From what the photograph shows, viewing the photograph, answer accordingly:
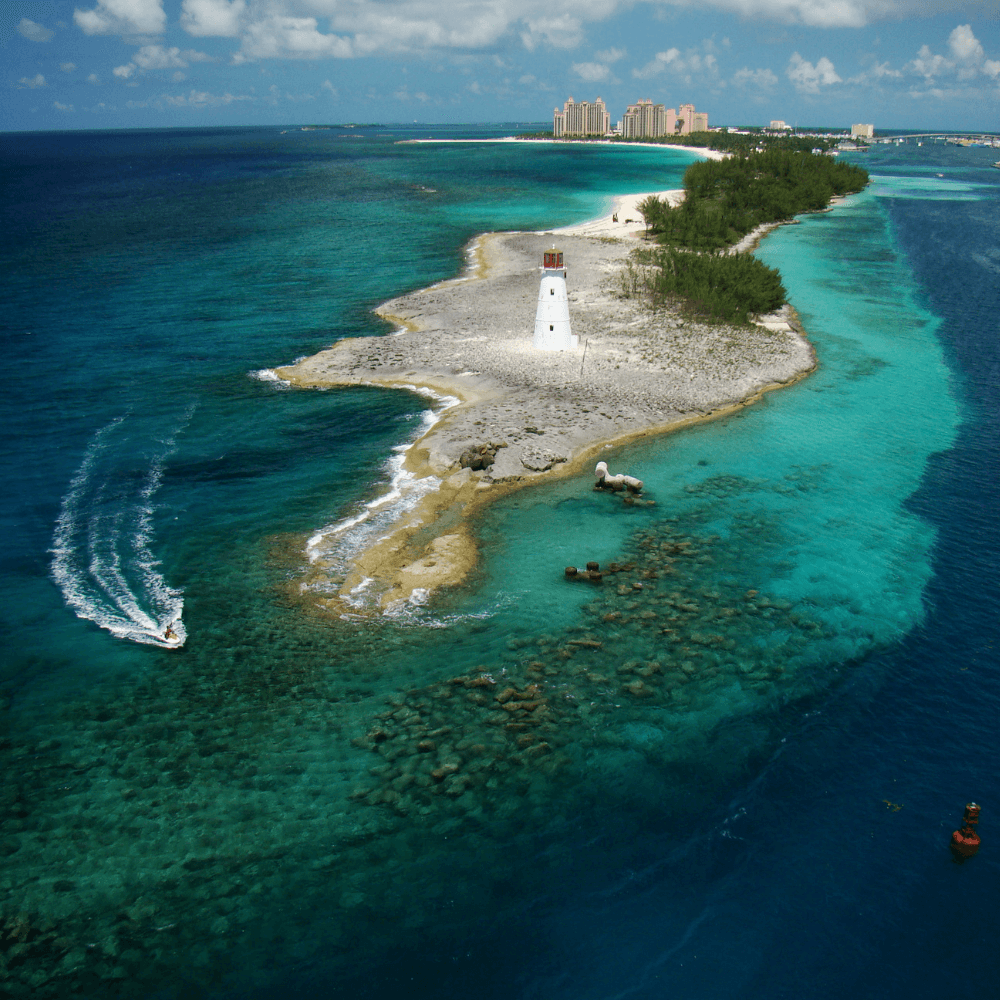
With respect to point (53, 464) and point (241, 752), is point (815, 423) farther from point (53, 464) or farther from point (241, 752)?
point (53, 464)

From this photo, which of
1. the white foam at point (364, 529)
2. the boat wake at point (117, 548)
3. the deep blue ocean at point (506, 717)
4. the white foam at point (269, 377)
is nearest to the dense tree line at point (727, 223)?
the deep blue ocean at point (506, 717)

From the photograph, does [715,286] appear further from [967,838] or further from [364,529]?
[967,838]

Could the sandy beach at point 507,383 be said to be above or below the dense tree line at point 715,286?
below

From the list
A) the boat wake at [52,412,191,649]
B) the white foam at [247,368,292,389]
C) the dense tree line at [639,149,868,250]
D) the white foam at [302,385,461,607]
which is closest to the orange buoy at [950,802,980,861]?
the white foam at [302,385,461,607]

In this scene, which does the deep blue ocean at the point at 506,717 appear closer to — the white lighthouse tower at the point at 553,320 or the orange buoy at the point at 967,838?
the orange buoy at the point at 967,838

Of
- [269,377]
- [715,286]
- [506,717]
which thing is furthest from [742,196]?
[506,717]

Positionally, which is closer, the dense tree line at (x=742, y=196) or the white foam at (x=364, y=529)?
the white foam at (x=364, y=529)

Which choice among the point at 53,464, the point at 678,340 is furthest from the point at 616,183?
the point at 53,464
